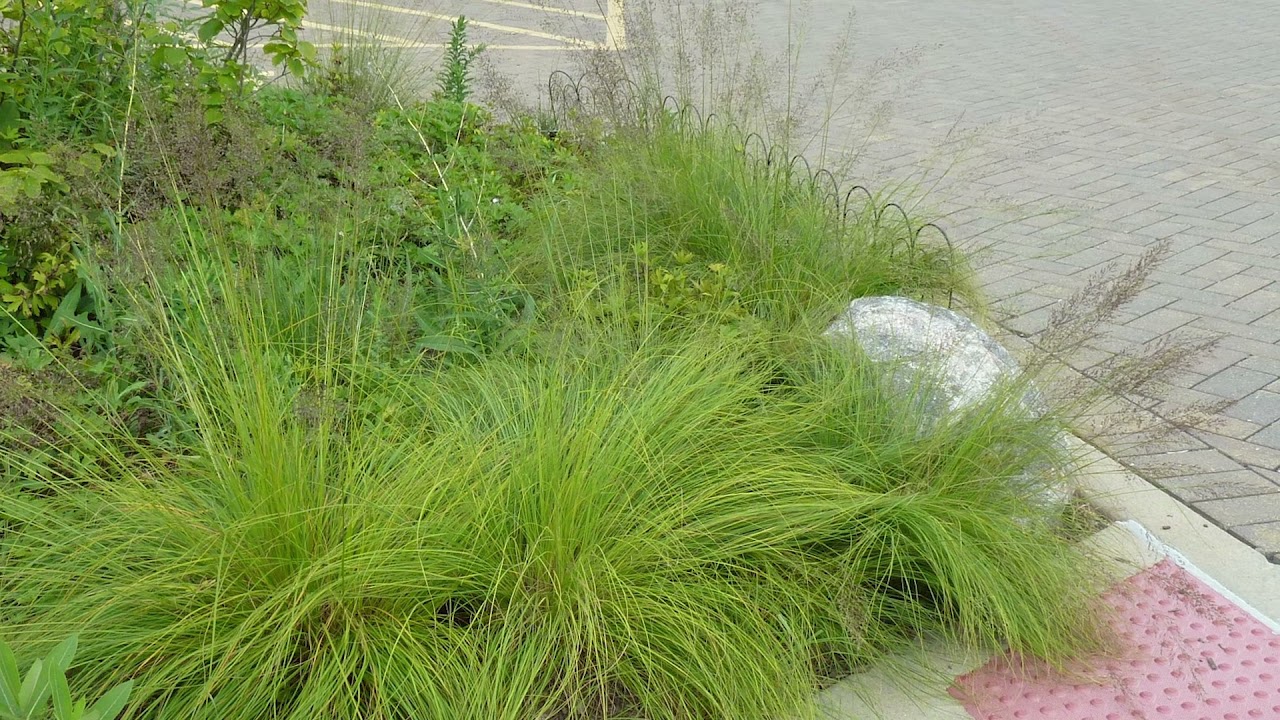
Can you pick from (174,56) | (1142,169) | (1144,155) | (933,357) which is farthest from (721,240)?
(1144,155)

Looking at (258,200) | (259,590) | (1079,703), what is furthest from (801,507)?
(258,200)

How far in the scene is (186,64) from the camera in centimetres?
446

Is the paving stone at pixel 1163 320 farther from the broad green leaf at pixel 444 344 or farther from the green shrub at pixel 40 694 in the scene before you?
the green shrub at pixel 40 694

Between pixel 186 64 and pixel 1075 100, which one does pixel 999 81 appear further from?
pixel 186 64

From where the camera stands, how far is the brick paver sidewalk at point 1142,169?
4086mm

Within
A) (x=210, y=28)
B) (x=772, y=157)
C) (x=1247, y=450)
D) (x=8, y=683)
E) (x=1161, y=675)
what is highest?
(x=210, y=28)

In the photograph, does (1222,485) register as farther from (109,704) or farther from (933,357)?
(109,704)

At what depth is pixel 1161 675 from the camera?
105 inches

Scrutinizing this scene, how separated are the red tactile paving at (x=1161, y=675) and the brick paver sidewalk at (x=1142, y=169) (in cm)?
45

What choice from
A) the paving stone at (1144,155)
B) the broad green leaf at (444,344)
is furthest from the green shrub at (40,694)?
the paving stone at (1144,155)

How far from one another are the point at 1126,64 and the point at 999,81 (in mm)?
1477

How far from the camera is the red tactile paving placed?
2574 millimetres

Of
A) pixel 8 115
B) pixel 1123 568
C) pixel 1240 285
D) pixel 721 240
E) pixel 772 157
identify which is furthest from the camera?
pixel 1240 285

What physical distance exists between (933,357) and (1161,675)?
39.7 inches
